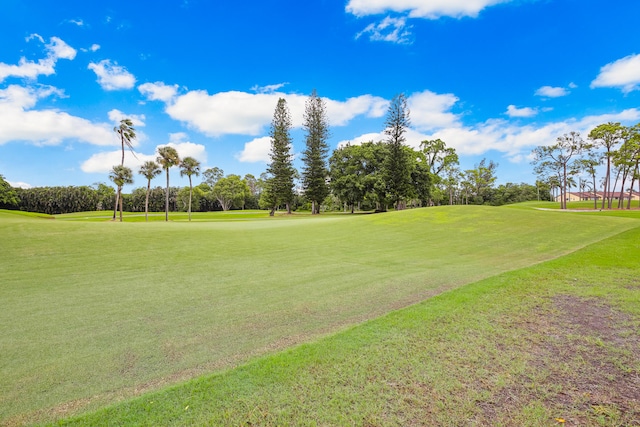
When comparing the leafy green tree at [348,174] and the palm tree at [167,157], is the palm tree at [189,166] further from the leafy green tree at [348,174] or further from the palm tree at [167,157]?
the leafy green tree at [348,174]

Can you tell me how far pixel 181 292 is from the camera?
6.14m

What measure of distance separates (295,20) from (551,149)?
41237 millimetres

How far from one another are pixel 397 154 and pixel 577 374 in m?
42.9

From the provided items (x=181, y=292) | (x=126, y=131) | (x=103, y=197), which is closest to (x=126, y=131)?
(x=126, y=131)

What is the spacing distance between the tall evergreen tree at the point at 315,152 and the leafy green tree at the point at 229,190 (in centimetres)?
2966

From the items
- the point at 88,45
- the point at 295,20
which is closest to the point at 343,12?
the point at 295,20

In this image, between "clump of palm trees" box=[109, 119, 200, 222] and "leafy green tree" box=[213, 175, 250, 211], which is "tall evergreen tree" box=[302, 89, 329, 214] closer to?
"clump of palm trees" box=[109, 119, 200, 222]

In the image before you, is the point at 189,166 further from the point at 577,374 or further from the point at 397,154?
the point at 577,374

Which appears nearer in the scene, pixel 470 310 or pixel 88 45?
pixel 470 310

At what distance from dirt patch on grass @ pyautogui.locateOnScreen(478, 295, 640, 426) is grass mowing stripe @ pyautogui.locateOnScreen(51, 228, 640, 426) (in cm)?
1

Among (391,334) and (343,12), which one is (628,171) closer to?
(343,12)

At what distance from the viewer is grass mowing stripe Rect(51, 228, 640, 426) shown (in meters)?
2.31

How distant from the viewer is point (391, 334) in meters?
3.72

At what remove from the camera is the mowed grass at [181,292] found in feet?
10.3
